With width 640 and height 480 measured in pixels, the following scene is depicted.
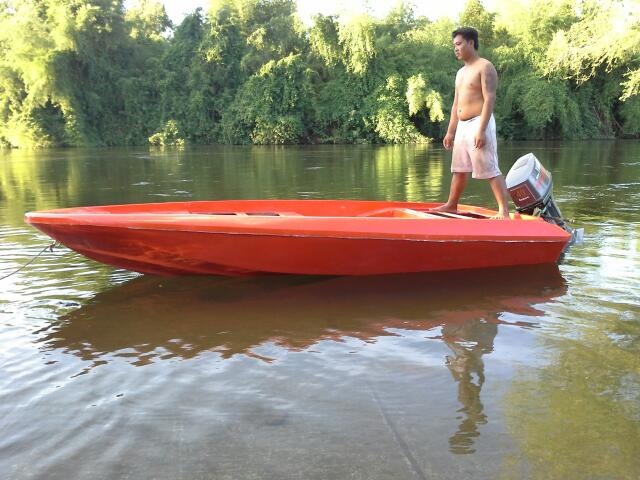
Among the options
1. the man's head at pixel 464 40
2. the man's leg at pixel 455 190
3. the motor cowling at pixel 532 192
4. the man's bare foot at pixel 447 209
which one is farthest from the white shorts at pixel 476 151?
the man's head at pixel 464 40

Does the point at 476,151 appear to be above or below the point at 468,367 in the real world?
above

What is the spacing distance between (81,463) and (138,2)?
181 ft

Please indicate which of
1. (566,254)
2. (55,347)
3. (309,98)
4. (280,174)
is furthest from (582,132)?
(55,347)

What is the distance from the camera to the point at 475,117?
4.84 meters

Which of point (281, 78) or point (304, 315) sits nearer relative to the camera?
point (304, 315)

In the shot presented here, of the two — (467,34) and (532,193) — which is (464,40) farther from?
(532,193)

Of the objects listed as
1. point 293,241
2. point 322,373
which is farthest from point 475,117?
point 322,373

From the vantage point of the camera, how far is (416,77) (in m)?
30.7

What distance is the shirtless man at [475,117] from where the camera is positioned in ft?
15.2

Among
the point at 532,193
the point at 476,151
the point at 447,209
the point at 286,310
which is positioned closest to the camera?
the point at 286,310

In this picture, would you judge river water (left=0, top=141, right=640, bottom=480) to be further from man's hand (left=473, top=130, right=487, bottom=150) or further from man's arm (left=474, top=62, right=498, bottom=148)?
man's arm (left=474, top=62, right=498, bottom=148)

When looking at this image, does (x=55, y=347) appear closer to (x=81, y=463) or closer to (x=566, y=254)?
(x=81, y=463)

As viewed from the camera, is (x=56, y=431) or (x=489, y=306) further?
(x=489, y=306)

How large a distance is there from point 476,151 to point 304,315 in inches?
83.8
